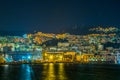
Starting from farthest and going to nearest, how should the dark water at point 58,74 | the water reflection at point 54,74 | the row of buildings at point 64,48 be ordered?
the row of buildings at point 64,48 < the water reflection at point 54,74 < the dark water at point 58,74

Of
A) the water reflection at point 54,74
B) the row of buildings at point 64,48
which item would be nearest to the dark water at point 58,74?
the water reflection at point 54,74

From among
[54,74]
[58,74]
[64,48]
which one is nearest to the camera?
[54,74]

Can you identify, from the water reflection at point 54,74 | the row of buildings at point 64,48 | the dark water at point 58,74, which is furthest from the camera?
the row of buildings at point 64,48

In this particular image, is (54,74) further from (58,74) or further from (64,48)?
(64,48)

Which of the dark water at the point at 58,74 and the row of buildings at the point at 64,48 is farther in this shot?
the row of buildings at the point at 64,48

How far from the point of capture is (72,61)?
10050 cm

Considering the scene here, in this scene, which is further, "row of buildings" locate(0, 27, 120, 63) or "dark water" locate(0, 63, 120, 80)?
"row of buildings" locate(0, 27, 120, 63)

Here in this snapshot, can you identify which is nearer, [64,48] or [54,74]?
[54,74]

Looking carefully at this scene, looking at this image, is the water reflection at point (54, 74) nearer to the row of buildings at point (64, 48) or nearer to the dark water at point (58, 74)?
the dark water at point (58, 74)

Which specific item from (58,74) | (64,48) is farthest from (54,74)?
(64,48)

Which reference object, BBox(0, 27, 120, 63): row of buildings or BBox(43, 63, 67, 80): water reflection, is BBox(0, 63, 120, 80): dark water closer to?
BBox(43, 63, 67, 80): water reflection

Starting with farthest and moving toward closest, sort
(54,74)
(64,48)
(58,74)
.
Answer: (64,48) < (58,74) < (54,74)

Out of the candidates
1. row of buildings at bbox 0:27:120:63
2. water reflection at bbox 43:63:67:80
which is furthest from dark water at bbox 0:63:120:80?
row of buildings at bbox 0:27:120:63

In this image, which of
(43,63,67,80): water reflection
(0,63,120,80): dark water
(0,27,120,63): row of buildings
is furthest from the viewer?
(0,27,120,63): row of buildings
